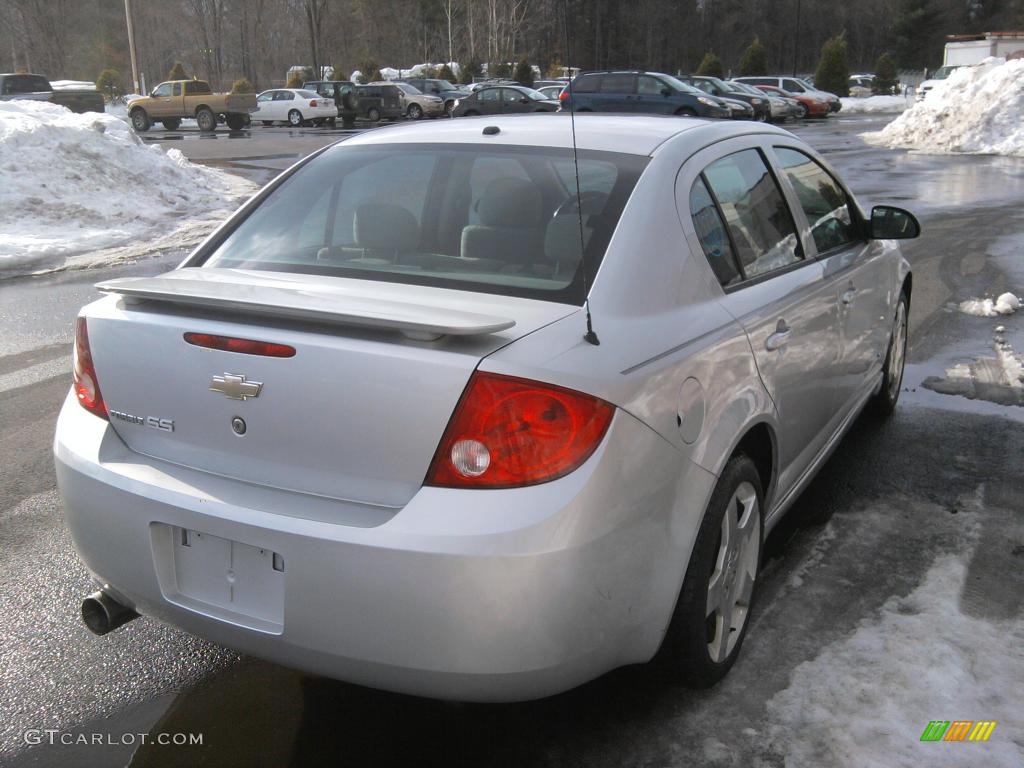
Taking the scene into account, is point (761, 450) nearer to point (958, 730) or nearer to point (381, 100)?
point (958, 730)

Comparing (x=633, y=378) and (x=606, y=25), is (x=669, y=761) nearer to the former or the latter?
(x=633, y=378)

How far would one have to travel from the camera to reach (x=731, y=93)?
36.1 meters

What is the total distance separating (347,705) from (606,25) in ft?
134

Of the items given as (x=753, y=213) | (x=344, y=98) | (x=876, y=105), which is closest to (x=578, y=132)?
(x=753, y=213)

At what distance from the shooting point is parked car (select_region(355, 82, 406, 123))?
38.0 metres

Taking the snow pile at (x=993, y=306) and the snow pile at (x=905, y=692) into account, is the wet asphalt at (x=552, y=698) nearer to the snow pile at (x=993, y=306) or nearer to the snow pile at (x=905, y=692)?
the snow pile at (x=905, y=692)

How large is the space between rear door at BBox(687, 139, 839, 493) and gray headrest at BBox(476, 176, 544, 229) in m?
0.48

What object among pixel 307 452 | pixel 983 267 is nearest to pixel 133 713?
pixel 307 452

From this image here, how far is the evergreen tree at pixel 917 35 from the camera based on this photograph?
75688mm

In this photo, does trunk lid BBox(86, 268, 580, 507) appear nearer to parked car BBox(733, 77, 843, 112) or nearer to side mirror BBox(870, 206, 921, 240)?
side mirror BBox(870, 206, 921, 240)

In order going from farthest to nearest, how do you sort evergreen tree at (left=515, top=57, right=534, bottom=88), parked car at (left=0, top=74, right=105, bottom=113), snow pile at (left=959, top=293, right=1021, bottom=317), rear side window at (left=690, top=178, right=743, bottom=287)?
evergreen tree at (left=515, top=57, right=534, bottom=88)
parked car at (left=0, top=74, right=105, bottom=113)
snow pile at (left=959, top=293, right=1021, bottom=317)
rear side window at (left=690, top=178, right=743, bottom=287)

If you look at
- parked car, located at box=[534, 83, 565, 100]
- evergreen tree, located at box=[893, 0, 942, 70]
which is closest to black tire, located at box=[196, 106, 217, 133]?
parked car, located at box=[534, 83, 565, 100]

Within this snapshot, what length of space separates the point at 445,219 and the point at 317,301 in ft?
2.68

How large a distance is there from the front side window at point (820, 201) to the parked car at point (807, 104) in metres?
40.7
